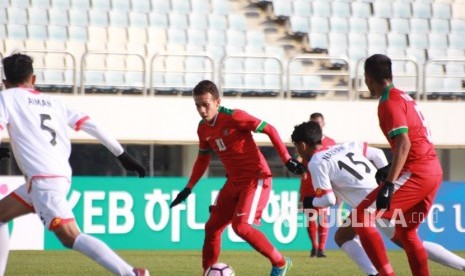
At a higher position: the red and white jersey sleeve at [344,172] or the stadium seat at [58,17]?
the stadium seat at [58,17]

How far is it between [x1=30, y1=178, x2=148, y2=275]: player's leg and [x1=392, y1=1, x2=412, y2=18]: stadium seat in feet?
54.7

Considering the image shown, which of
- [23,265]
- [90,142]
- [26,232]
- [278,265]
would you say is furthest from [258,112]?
[278,265]

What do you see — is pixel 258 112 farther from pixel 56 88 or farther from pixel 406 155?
pixel 406 155

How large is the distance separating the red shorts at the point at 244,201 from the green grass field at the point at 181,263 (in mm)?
Result: 1784

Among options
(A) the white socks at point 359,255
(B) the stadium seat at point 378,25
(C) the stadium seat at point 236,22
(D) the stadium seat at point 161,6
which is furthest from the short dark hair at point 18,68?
(B) the stadium seat at point 378,25

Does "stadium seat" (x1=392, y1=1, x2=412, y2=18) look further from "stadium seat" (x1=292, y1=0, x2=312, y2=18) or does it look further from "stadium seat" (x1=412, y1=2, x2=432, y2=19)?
"stadium seat" (x1=292, y1=0, x2=312, y2=18)

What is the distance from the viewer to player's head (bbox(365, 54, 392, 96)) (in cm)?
853

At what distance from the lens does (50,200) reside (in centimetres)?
794

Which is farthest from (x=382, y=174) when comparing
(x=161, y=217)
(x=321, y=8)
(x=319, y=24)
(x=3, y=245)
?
(x=321, y=8)

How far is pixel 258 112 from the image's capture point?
19703mm

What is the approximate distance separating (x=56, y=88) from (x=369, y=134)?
5.65 m

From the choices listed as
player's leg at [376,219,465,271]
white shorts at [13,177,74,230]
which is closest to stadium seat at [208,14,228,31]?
player's leg at [376,219,465,271]

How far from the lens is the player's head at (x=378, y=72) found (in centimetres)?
853

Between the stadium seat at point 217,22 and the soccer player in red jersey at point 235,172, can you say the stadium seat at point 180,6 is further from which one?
the soccer player in red jersey at point 235,172
